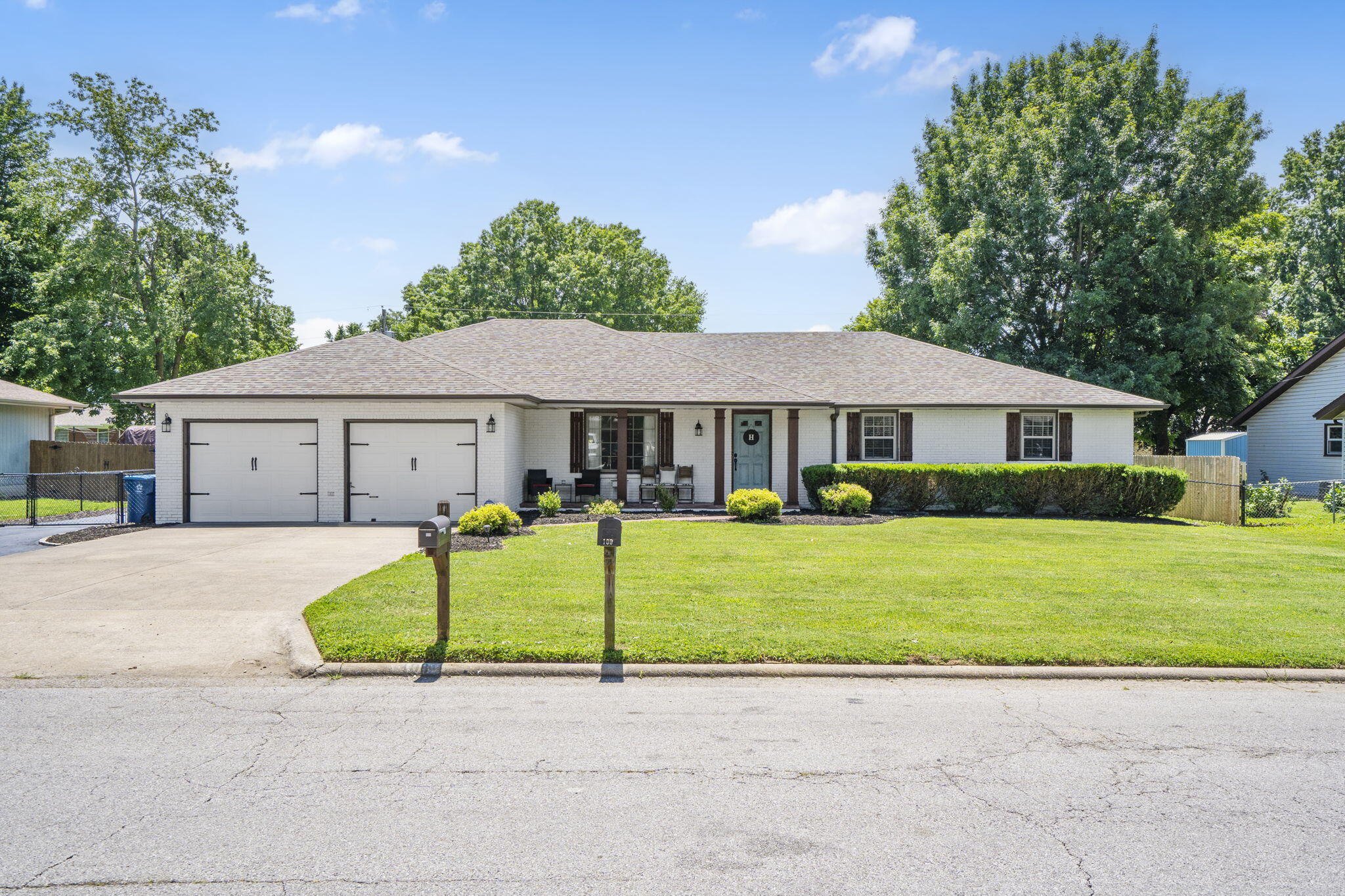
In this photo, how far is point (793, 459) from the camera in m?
22.2

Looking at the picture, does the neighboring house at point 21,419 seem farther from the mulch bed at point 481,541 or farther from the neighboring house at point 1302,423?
the neighboring house at point 1302,423

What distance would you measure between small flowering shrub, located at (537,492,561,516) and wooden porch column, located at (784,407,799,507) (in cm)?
655

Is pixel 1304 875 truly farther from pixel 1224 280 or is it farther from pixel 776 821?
pixel 1224 280

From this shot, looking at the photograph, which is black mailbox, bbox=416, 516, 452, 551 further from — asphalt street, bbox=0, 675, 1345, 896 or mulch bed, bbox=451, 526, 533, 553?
mulch bed, bbox=451, 526, 533, 553

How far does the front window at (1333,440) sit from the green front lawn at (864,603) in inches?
664

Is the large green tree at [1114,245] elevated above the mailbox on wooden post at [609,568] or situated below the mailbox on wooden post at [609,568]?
above

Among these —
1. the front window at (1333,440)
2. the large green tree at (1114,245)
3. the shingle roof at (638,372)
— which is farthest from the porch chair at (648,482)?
the front window at (1333,440)

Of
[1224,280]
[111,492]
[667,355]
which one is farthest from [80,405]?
[1224,280]

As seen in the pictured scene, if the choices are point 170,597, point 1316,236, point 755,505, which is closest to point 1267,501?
point 755,505

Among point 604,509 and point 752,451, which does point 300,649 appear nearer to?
point 604,509

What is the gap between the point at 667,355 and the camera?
25.1 m

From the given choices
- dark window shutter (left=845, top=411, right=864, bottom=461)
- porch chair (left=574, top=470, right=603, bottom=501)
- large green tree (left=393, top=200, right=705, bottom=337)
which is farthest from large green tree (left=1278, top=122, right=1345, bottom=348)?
porch chair (left=574, top=470, right=603, bottom=501)

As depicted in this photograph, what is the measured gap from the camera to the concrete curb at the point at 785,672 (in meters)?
7.16

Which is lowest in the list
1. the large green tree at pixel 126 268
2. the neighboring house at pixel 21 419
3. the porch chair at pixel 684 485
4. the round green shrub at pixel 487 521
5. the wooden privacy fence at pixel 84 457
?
the round green shrub at pixel 487 521
